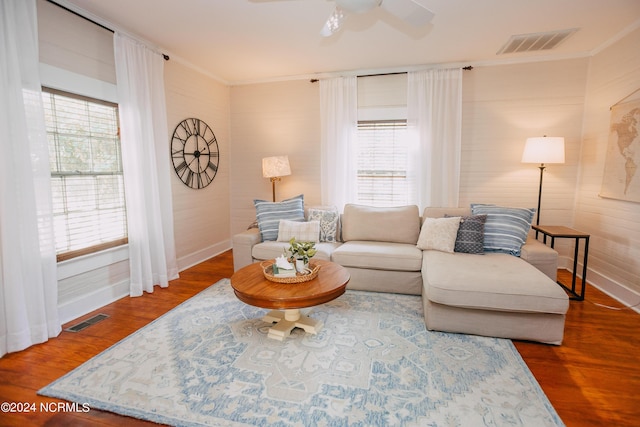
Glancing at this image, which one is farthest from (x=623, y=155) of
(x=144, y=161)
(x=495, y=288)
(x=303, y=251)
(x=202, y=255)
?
(x=202, y=255)

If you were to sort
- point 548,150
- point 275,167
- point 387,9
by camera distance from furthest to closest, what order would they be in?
1. point 275,167
2. point 548,150
3. point 387,9

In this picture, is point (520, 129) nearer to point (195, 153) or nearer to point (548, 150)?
point (548, 150)

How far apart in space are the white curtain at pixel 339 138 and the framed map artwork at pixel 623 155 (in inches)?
112

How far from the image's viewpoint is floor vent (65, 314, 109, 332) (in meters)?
2.68

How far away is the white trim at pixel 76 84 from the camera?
2.61m

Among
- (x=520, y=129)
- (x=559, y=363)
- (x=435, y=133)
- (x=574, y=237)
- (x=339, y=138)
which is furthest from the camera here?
(x=339, y=138)

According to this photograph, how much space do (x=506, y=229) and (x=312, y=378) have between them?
2.44 meters

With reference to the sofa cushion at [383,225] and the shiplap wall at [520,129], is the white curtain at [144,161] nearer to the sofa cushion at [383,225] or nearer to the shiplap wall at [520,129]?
the sofa cushion at [383,225]

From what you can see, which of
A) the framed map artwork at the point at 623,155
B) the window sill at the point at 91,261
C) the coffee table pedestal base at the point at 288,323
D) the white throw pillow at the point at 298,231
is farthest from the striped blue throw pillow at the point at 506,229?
the window sill at the point at 91,261

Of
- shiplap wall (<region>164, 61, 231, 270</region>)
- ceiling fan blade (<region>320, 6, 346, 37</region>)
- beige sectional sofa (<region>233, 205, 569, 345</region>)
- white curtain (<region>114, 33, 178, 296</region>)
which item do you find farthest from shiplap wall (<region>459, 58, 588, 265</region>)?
white curtain (<region>114, 33, 178, 296</region>)

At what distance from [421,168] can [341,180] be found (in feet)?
3.66

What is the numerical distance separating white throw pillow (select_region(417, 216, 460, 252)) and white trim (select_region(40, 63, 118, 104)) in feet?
11.3

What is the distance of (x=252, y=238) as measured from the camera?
148 inches

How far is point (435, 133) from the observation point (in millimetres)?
4332
